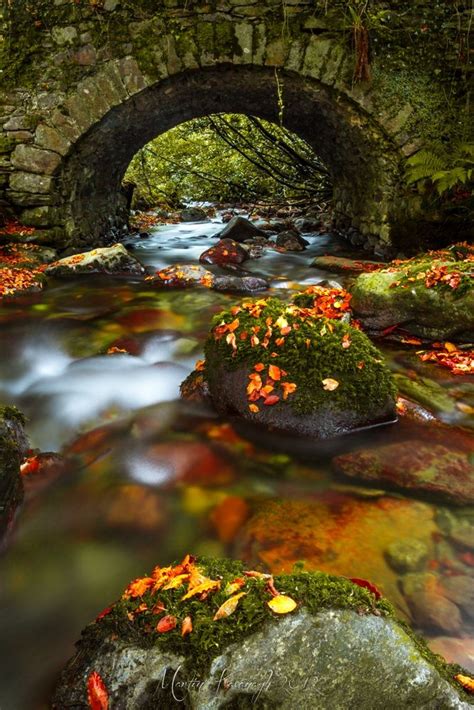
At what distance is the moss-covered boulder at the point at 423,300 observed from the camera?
398cm

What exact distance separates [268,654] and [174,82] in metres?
7.13

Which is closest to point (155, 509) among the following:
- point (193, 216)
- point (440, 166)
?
point (440, 166)

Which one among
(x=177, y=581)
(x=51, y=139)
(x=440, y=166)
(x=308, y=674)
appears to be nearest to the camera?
(x=308, y=674)

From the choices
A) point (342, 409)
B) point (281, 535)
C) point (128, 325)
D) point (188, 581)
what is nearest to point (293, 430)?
point (342, 409)

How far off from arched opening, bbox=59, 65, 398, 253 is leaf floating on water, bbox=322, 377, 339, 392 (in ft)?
15.0

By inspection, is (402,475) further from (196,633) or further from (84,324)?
(84,324)

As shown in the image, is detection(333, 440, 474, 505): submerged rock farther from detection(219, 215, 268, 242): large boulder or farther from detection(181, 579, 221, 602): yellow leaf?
detection(219, 215, 268, 242): large boulder

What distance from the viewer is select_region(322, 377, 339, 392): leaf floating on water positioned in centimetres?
279

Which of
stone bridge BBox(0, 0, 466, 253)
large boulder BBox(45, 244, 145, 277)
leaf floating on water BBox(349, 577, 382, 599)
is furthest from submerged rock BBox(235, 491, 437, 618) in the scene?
stone bridge BBox(0, 0, 466, 253)

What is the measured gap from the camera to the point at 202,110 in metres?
8.01

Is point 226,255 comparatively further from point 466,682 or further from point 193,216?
point 466,682

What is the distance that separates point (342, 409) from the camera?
9.23ft

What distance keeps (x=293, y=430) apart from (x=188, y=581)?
Answer: 155 centimetres

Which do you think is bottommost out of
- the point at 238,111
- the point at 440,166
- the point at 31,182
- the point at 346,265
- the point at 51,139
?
the point at 346,265
